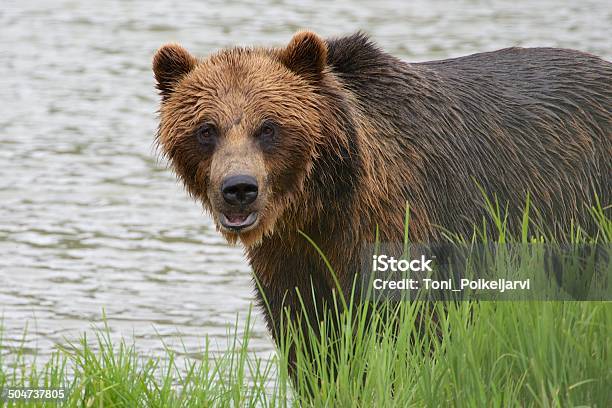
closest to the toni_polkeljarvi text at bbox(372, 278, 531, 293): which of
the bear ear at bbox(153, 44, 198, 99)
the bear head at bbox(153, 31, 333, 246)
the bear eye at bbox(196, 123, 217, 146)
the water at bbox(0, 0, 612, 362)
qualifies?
the bear head at bbox(153, 31, 333, 246)

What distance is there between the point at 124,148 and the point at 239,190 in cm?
694

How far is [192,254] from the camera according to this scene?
9.60 metres

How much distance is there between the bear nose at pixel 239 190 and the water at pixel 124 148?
1.47 meters

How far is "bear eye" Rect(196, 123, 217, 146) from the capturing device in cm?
554

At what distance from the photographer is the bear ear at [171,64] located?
5781mm

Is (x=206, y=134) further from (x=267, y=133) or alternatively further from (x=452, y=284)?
(x=452, y=284)

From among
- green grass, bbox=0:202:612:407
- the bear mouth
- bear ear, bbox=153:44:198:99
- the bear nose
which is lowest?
green grass, bbox=0:202:612:407

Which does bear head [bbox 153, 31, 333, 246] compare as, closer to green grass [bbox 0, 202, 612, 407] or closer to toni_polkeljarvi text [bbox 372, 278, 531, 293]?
toni_polkeljarvi text [bbox 372, 278, 531, 293]

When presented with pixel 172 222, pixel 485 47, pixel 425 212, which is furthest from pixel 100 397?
pixel 485 47

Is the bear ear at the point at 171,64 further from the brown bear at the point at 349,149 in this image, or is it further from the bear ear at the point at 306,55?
the bear ear at the point at 306,55

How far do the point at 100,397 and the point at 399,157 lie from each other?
173 centimetres

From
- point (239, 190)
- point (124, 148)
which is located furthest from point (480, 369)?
point (124, 148)

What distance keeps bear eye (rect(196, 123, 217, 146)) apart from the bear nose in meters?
0.30

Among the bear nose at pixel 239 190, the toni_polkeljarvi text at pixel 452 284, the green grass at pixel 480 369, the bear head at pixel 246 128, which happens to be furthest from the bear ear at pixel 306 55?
the green grass at pixel 480 369
